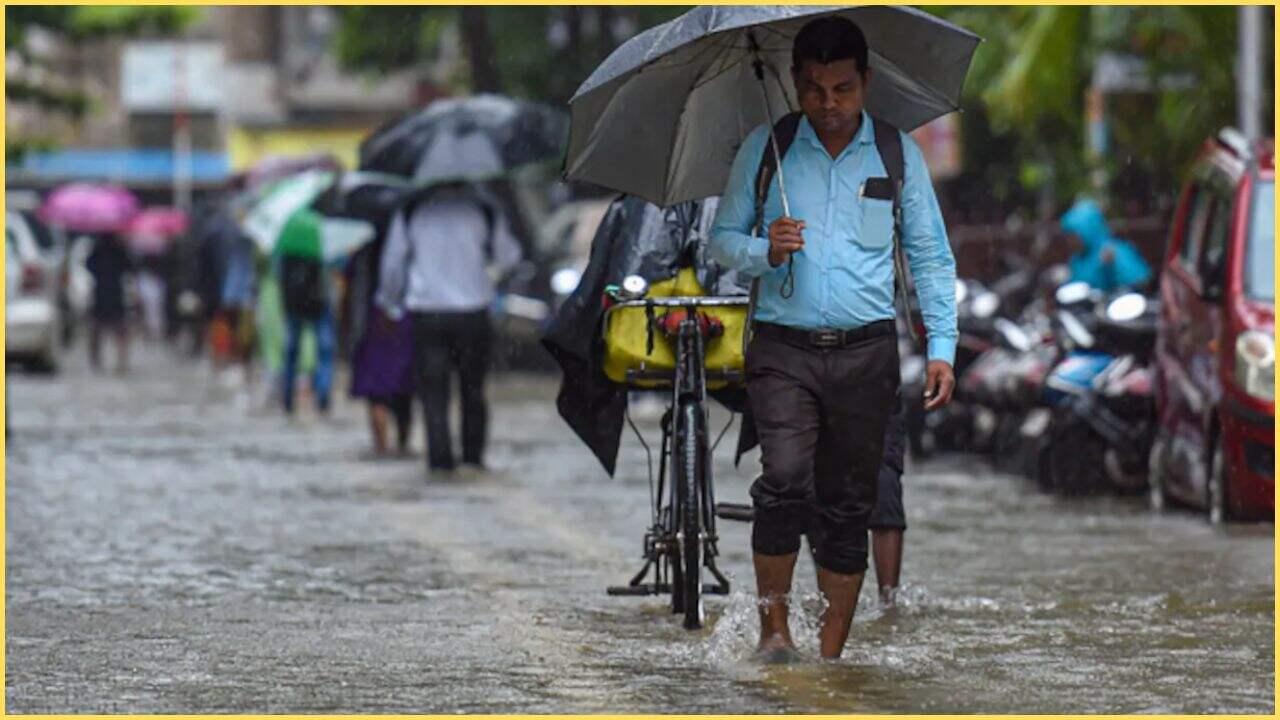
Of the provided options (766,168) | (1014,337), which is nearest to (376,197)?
(1014,337)

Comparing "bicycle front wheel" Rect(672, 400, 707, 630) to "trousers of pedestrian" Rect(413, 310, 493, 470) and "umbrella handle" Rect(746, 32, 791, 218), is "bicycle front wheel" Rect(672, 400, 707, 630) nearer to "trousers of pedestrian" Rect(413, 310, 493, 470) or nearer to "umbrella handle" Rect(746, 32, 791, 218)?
"umbrella handle" Rect(746, 32, 791, 218)

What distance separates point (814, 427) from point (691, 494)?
1044 mm

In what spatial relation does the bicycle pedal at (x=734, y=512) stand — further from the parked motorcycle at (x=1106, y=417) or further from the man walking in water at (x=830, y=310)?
the parked motorcycle at (x=1106, y=417)

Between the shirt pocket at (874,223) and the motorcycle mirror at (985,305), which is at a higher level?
the shirt pocket at (874,223)

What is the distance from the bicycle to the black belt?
842mm

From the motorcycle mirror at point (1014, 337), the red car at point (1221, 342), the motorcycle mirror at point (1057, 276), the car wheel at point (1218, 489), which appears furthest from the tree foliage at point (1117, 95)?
the car wheel at point (1218, 489)

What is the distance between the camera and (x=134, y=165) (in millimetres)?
84125

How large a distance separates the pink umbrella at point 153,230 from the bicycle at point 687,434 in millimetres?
47156

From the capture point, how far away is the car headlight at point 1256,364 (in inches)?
569

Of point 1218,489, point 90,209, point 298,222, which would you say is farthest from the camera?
point 90,209

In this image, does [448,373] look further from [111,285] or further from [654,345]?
[111,285]

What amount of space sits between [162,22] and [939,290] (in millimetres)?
45934

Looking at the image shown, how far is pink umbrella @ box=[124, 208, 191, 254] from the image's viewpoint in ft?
194

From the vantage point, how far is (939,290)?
9.38 meters
